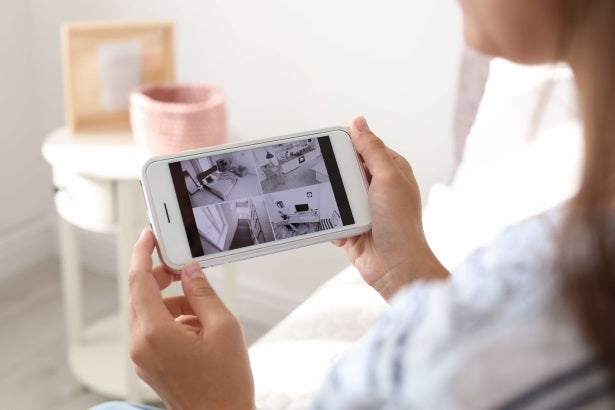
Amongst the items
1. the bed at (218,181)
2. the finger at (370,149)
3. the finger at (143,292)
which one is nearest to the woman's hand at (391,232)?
the finger at (370,149)

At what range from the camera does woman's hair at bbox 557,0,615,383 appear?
40 centimetres

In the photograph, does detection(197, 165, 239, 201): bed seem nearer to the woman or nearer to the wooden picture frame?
the woman

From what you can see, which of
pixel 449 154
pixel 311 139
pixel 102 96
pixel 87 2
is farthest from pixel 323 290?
pixel 87 2

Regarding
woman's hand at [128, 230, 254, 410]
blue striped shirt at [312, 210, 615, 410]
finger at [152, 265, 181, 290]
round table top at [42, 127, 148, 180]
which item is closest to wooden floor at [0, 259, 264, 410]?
round table top at [42, 127, 148, 180]

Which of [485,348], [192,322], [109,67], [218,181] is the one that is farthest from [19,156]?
[485,348]

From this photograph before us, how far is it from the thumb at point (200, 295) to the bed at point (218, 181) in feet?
0.44

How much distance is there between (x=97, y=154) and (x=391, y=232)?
0.79 m

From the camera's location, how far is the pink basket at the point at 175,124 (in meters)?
1.46

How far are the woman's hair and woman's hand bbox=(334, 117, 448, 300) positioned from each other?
460 millimetres

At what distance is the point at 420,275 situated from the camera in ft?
2.90

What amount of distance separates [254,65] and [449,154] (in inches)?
18.9

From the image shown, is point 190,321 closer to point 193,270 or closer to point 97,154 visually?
point 193,270

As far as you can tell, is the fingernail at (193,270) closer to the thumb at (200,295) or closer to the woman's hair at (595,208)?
the thumb at (200,295)

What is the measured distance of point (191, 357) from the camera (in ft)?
2.36
